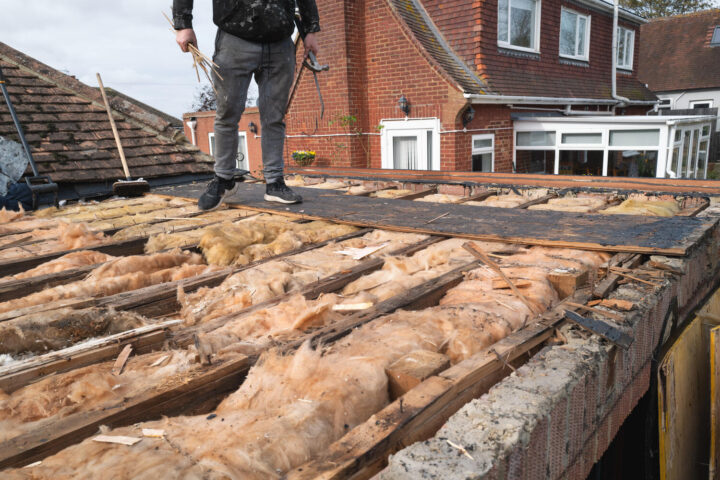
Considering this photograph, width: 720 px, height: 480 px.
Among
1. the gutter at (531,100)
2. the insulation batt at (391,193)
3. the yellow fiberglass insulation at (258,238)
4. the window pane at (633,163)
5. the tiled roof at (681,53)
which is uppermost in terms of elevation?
the tiled roof at (681,53)

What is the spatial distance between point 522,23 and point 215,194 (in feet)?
37.0

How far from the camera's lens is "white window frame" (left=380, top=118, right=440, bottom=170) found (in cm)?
1141

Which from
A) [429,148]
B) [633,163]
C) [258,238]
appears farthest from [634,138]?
[258,238]

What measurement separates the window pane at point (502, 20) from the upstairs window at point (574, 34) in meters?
2.66

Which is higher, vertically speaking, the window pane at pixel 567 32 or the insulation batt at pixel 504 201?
the window pane at pixel 567 32

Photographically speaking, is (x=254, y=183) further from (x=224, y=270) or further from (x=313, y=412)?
(x=313, y=412)

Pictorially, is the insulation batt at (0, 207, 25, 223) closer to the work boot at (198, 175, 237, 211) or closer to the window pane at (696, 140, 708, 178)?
the work boot at (198, 175, 237, 211)

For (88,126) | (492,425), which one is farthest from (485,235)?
(88,126)

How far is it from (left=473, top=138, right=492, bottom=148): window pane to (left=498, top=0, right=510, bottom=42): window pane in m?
2.55

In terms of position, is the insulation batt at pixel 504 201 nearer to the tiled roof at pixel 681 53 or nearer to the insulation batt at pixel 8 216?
the insulation batt at pixel 8 216

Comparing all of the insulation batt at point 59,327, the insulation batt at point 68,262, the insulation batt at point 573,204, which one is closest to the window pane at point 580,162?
the insulation batt at point 573,204

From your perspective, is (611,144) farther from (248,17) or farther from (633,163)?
(248,17)

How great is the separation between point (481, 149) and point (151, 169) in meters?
7.98

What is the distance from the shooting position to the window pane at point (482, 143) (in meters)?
11.7
